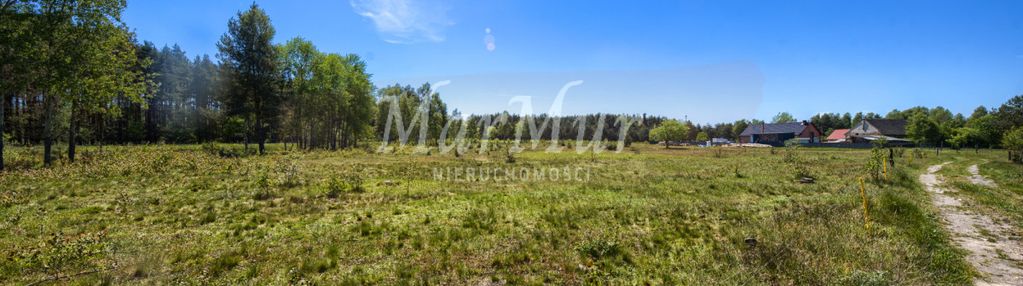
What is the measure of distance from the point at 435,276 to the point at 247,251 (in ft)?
12.9

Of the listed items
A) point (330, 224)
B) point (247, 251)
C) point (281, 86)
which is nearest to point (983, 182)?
point (330, 224)

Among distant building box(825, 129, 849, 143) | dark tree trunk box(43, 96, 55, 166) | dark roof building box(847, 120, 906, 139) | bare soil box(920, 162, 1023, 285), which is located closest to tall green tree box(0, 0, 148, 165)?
dark tree trunk box(43, 96, 55, 166)

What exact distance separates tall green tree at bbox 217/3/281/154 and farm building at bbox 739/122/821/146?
111073 mm

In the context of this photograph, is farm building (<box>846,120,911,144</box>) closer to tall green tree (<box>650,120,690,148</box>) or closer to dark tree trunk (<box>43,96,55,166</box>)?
tall green tree (<box>650,120,690,148</box>)

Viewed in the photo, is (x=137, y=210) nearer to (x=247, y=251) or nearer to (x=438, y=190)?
(x=247, y=251)

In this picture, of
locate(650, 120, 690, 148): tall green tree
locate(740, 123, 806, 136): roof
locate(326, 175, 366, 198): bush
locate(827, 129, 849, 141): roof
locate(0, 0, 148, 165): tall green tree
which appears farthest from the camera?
locate(827, 129, 849, 141): roof

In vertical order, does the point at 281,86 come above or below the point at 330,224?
above

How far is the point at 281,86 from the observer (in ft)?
125

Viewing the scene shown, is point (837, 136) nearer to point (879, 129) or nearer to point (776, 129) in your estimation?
point (879, 129)

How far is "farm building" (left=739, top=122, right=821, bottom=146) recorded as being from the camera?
102500 mm

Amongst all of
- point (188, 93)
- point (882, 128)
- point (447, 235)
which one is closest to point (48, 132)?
point (447, 235)

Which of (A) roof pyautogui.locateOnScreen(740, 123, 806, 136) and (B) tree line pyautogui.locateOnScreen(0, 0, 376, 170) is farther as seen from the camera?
(A) roof pyautogui.locateOnScreen(740, 123, 806, 136)

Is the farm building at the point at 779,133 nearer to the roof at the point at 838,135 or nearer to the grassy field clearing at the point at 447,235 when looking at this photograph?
the roof at the point at 838,135

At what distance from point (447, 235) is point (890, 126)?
13015cm
